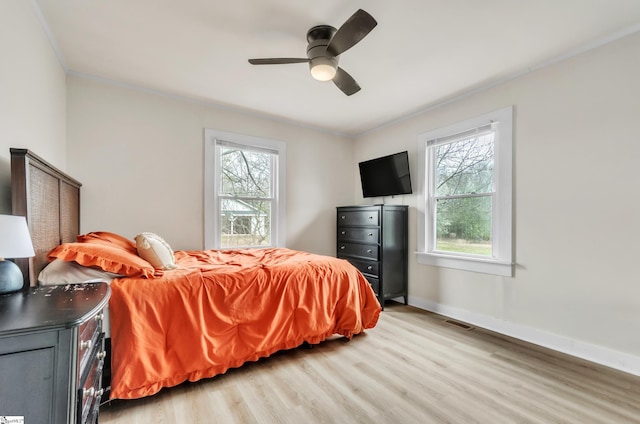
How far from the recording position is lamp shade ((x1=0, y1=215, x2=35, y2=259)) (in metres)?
1.07

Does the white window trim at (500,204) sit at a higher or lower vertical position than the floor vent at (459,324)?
higher

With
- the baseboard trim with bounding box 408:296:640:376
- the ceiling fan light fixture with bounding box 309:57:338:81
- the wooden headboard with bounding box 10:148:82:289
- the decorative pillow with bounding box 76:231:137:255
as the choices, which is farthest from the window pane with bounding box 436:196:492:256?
the wooden headboard with bounding box 10:148:82:289

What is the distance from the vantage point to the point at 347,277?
2.63m

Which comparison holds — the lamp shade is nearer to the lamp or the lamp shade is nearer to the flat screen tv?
the lamp

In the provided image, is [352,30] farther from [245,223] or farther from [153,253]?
[245,223]

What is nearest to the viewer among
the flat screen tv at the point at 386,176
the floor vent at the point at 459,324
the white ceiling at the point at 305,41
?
the white ceiling at the point at 305,41

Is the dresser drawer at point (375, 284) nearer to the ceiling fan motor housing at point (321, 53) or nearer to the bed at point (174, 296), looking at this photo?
the bed at point (174, 296)

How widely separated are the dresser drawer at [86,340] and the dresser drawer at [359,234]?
2910 mm

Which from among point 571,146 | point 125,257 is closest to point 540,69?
point 571,146

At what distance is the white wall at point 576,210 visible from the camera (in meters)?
2.15

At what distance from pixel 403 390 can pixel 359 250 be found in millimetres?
2102

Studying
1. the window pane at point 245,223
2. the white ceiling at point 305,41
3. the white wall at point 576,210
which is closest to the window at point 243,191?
the window pane at point 245,223

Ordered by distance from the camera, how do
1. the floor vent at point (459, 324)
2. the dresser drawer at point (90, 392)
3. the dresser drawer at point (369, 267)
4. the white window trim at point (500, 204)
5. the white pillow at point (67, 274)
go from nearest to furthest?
the dresser drawer at point (90, 392) → the white pillow at point (67, 274) → the white window trim at point (500, 204) → the floor vent at point (459, 324) → the dresser drawer at point (369, 267)

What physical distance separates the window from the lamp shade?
2269 millimetres
